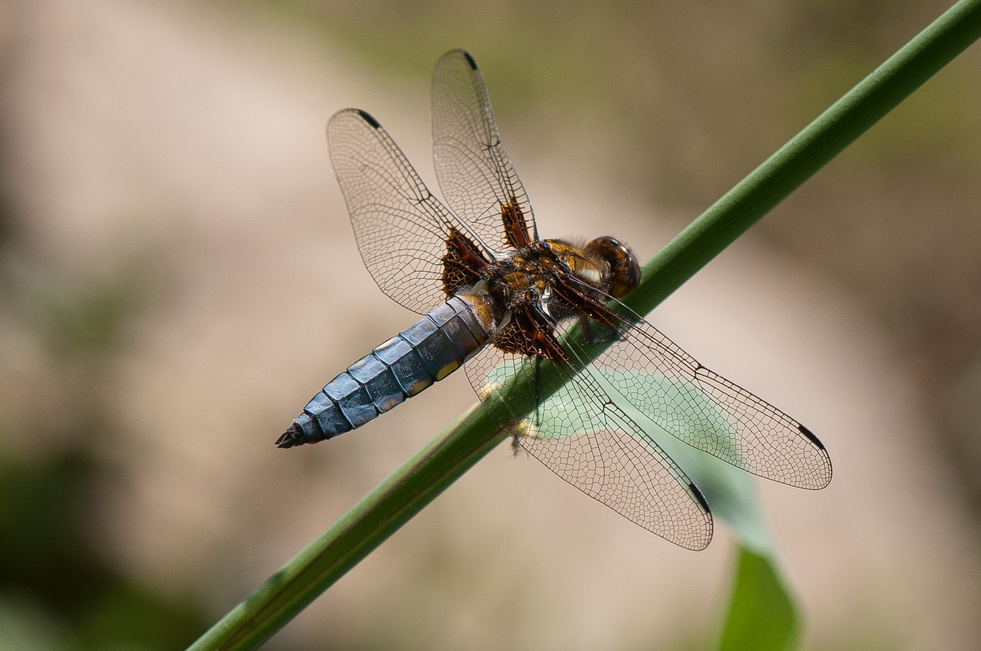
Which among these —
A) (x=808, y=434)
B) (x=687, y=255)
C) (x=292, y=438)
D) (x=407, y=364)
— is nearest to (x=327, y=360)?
(x=407, y=364)

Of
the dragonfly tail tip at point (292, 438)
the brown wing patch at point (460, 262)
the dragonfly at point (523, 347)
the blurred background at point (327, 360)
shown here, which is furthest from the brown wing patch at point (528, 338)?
the blurred background at point (327, 360)

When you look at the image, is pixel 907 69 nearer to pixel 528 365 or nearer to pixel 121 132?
pixel 528 365

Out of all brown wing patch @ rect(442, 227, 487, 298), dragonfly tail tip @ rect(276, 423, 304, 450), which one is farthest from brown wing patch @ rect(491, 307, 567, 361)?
dragonfly tail tip @ rect(276, 423, 304, 450)

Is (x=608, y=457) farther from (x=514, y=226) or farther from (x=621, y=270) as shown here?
(x=514, y=226)

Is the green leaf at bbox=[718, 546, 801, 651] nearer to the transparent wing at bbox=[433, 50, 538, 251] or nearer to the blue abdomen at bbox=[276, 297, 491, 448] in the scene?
the blue abdomen at bbox=[276, 297, 491, 448]

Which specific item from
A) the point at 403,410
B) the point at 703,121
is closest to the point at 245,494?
the point at 403,410
